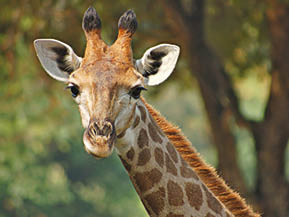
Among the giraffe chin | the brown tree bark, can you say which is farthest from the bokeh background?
the giraffe chin

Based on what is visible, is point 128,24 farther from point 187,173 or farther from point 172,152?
point 187,173

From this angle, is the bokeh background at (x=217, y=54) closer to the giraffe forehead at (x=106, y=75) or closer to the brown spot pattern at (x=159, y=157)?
the brown spot pattern at (x=159, y=157)

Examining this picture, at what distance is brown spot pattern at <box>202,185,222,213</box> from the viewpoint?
6.16 metres

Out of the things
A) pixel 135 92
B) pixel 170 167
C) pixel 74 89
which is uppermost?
pixel 74 89

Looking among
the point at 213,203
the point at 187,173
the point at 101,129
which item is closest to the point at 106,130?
the point at 101,129

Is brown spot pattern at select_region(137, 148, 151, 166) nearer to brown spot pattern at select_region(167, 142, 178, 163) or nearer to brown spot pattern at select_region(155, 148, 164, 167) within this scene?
brown spot pattern at select_region(155, 148, 164, 167)

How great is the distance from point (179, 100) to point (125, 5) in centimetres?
5373

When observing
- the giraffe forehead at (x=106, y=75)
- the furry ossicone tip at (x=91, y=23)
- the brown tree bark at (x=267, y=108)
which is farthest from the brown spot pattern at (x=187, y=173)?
the brown tree bark at (x=267, y=108)

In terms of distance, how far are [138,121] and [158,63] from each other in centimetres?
59

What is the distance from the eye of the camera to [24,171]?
35188 millimetres

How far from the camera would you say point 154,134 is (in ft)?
20.2

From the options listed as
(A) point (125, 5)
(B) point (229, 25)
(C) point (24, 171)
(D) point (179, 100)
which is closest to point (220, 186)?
(A) point (125, 5)

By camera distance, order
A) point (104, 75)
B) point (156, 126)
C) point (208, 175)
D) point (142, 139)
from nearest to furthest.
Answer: point (104, 75)
point (142, 139)
point (156, 126)
point (208, 175)

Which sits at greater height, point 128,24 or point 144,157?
point 128,24
